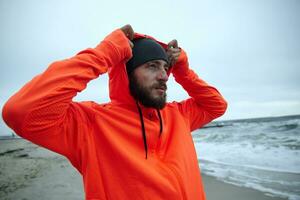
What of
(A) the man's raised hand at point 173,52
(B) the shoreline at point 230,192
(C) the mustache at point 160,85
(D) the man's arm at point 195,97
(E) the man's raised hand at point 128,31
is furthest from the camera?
(B) the shoreline at point 230,192

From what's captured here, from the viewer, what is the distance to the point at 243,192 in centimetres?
577

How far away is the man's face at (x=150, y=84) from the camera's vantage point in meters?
2.12

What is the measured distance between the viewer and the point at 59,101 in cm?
161

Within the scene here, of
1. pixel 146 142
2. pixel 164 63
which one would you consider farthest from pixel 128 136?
pixel 164 63

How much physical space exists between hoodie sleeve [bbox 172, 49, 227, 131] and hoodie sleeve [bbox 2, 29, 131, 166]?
0.92 meters

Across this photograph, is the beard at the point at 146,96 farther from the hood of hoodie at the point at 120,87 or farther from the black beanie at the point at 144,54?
the black beanie at the point at 144,54

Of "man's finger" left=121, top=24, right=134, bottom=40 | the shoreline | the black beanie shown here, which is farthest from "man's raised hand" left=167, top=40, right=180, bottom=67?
the shoreline

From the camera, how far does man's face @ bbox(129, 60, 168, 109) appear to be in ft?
6.96

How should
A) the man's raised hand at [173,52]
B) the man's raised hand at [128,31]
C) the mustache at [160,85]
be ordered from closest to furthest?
1. the man's raised hand at [128,31]
2. the mustache at [160,85]
3. the man's raised hand at [173,52]

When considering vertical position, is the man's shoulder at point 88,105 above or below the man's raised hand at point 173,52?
below

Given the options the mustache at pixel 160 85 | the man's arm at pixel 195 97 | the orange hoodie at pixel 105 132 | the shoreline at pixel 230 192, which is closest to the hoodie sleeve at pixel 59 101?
the orange hoodie at pixel 105 132

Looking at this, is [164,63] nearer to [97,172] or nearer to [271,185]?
[97,172]

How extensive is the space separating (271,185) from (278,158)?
408cm

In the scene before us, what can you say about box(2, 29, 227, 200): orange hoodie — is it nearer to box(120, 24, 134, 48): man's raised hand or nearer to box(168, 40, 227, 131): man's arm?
box(120, 24, 134, 48): man's raised hand
